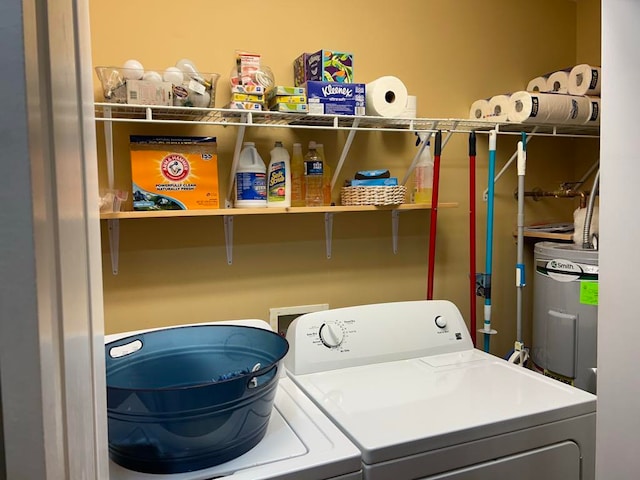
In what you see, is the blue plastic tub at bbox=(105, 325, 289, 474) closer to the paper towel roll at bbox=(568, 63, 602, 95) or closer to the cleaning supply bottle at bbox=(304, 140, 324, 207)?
the cleaning supply bottle at bbox=(304, 140, 324, 207)

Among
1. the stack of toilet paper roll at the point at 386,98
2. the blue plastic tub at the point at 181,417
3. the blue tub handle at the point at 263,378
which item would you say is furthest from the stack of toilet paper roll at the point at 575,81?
the blue tub handle at the point at 263,378

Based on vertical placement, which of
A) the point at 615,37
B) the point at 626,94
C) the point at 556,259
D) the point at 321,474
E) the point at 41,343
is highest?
the point at 615,37

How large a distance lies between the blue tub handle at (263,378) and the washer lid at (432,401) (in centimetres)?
28

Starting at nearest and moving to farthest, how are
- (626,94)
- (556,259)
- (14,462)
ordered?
1. (14,462)
2. (626,94)
3. (556,259)

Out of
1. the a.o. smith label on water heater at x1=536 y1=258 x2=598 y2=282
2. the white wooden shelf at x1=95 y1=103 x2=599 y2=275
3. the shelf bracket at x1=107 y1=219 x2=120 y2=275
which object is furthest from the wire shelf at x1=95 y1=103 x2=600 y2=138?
the a.o. smith label on water heater at x1=536 y1=258 x2=598 y2=282

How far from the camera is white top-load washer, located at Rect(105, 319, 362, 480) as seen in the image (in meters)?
1.07

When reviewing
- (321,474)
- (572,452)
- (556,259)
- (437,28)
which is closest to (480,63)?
(437,28)

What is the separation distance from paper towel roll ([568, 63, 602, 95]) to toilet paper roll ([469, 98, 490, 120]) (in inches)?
15.4

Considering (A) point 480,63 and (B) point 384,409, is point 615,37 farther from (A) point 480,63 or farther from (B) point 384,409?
(A) point 480,63

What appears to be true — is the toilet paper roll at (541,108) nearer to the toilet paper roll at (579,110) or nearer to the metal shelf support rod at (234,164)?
the toilet paper roll at (579,110)

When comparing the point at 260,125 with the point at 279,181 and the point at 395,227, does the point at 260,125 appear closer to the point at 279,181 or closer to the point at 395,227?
the point at 279,181

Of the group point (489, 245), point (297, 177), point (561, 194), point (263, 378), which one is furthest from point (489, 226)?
point (263, 378)

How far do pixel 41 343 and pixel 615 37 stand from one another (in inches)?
→ 41.6

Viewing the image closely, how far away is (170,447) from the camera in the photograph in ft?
3.45
